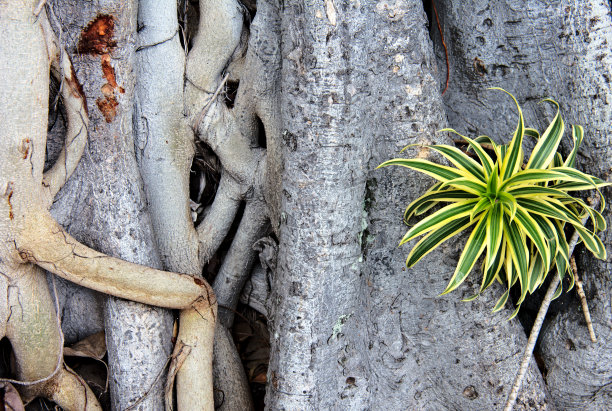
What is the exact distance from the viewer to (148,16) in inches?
80.5

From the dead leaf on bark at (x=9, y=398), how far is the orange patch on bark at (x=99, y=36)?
3.98 feet

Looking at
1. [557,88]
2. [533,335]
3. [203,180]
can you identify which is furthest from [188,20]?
[533,335]

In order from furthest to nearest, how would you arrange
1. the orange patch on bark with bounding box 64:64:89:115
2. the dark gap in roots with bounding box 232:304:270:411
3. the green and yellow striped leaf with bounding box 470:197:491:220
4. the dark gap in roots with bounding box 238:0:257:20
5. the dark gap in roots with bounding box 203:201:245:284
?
1. the dark gap in roots with bounding box 232:304:270:411
2. the dark gap in roots with bounding box 203:201:245:284
3. the dark gap in roots with bounding box 238:0:257:20
4. the orange patch on bark with bounding box 64:64:89:115
5. the green and yellow striped leaf with bounding box 470:197:491:220

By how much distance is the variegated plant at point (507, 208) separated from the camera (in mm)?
1646

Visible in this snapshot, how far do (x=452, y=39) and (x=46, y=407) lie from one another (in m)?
2.19

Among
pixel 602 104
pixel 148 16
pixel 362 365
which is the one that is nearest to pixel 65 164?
pixel 148 16

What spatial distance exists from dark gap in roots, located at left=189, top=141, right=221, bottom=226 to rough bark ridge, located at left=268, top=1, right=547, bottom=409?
1.86 ft

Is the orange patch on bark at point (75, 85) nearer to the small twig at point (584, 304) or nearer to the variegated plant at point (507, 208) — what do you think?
the variegated plant at point (507, 208)

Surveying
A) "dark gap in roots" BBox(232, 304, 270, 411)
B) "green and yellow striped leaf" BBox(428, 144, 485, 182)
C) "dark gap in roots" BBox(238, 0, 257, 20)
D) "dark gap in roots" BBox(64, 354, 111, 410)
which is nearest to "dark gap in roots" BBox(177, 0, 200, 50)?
"dark gap in roots" BBox(238, 0, 257, 20)

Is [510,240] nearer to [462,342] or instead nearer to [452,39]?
[462,342]

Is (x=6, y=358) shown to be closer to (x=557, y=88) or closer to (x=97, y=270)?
(x=97, y=270)

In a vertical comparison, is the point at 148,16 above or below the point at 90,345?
above

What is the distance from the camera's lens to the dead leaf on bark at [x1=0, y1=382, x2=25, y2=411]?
1.89 metres

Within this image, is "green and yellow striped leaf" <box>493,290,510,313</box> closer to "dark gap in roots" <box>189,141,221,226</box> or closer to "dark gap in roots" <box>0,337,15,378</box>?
"dark gap in roots" <box>189,141,221,226</box>
